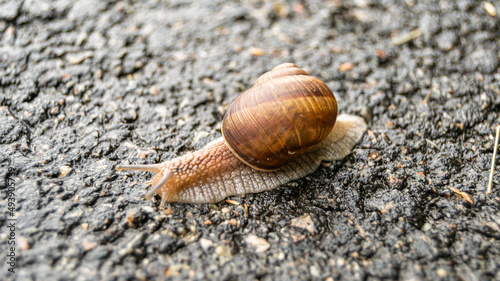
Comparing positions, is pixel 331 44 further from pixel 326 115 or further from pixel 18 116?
pixel 18 116

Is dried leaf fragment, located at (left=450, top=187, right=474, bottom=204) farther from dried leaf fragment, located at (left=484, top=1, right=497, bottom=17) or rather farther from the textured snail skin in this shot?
dried leaf fragment, located at (left=484, top=1, right=497, bottom=17)

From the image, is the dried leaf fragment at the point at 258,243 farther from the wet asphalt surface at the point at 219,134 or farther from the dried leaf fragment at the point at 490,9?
the dried leaf fragment at the point at 490,9

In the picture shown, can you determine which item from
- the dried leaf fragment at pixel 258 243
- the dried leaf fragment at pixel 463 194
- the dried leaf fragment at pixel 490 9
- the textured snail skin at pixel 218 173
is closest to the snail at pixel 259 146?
the textured snail skin at pixel 218 173

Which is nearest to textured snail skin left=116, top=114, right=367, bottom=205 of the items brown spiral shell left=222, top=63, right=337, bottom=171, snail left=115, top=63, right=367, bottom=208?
snail left=115, top=63, right=367, bottom=208

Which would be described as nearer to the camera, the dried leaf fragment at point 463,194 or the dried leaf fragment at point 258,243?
the dried leaf fragment at point 258,243

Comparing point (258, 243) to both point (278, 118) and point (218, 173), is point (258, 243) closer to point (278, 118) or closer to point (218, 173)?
point (218, 173)

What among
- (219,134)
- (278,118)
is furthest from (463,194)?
(219,134)

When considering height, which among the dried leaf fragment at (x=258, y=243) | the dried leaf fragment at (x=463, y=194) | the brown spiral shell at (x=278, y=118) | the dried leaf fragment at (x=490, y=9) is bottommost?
the dried leaf fragment at (x=463, y=194)

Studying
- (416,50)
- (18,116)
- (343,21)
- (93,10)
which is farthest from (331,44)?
(18,116)
